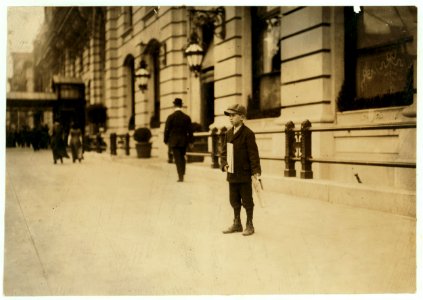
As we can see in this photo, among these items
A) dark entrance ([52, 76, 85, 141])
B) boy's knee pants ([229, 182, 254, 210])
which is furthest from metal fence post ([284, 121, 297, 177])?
dark entrance ([52, 76, 85, 141])

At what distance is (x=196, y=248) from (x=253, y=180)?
40.7 inches

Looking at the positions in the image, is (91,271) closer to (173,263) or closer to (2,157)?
(173,263)

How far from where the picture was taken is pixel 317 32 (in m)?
9.64

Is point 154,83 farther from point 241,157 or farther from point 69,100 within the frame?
point 241,157

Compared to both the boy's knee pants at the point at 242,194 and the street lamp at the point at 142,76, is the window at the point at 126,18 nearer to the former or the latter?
the street lamp at the point at 142,76

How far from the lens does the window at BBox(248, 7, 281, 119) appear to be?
11.8 m

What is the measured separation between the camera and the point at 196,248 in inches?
190

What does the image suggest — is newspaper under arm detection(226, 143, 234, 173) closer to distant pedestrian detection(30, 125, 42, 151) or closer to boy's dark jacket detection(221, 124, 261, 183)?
boy's dark jacket detection(221, 124, 261, 183)

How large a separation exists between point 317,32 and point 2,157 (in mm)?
6913

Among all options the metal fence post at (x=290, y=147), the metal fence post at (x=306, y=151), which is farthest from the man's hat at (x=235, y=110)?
the metal fence post at (x=290, y=147)

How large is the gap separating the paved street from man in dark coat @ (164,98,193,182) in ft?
8.43

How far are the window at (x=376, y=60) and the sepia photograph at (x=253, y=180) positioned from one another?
0.03 m

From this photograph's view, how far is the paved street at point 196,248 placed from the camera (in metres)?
3.87

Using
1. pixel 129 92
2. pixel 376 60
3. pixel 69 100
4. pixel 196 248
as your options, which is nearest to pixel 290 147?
pixel 376 60
